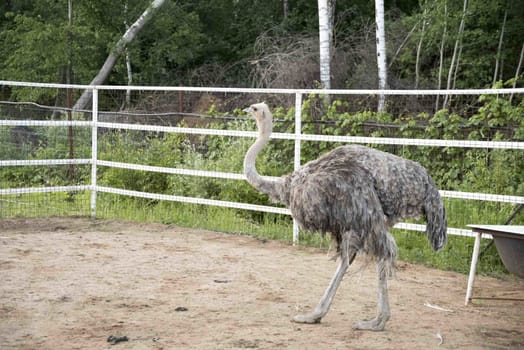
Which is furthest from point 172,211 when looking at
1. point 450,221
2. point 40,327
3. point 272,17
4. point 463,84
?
point 272,17

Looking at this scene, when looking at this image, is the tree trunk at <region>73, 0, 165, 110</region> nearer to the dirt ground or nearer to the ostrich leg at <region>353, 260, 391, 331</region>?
the dirt ground

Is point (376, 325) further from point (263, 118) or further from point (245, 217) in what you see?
point (245, 217)

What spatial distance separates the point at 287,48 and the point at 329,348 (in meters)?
12.0

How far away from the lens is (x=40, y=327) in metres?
5.16

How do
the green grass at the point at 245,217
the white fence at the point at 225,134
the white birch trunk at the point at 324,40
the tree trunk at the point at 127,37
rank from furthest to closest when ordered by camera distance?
1. the tree trunk at the point at 127,37
2. the white birch trunk at the point at 324,40
3. the green grass at the point at 245,217
4. the white fence at the point at 225,134

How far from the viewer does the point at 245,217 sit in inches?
370

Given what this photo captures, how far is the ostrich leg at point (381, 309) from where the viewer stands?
5.22m

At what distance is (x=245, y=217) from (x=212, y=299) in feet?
11.4

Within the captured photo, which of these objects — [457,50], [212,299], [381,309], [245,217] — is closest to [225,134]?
[245,217]

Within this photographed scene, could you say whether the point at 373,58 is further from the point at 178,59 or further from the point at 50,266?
the point at 50,266

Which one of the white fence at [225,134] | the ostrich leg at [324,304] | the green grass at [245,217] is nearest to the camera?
the ostrich leg at [324,304]

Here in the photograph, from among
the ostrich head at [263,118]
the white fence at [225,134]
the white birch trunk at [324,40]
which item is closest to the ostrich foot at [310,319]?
the ostrich head at [263,118]

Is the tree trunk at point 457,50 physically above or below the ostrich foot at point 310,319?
above

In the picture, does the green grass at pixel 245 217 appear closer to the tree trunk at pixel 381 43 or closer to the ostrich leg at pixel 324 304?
the ostrich leg at pixel 324 304
